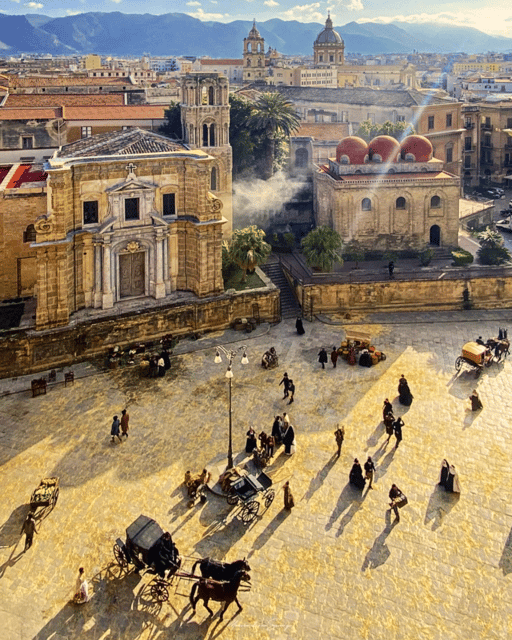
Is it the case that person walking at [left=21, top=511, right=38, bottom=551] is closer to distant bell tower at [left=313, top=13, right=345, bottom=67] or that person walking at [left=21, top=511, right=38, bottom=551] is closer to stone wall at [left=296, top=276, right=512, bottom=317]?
stone wall at [left=296, top=276, right=512, bottom=317]

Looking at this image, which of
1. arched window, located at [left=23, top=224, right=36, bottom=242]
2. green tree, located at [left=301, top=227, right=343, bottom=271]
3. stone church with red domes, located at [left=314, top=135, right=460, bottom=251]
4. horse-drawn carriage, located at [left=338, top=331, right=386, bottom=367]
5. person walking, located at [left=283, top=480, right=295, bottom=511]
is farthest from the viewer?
stone church with red domes, located at [left=314, top=135, right=460, bottom=251]

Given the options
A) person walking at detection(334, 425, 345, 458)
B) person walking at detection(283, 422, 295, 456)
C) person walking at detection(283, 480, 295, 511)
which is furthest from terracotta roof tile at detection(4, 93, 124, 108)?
person walking at detection(283, 480, 295, 511)

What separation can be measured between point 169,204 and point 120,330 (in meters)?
7.86

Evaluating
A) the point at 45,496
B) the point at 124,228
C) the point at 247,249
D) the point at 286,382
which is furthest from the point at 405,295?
the point at 45,496

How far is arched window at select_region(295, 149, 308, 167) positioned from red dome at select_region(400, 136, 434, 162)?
11.6m

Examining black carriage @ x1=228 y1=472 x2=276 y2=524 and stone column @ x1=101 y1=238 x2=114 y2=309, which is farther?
stone column @ x1=101 y1=238 x2=114 y2=309

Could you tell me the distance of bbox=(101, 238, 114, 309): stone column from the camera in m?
32.6

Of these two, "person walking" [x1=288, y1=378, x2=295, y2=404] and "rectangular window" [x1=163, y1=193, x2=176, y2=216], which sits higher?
"rectangular window" [x1=163, y1=193, x2=176, y2=216]

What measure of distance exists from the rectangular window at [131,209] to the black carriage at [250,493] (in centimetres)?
1757

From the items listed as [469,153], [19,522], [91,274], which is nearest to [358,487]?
[19,522]

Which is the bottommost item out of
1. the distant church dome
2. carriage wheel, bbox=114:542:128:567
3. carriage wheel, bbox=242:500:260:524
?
carriage wheel, bbox=114:542:128:567

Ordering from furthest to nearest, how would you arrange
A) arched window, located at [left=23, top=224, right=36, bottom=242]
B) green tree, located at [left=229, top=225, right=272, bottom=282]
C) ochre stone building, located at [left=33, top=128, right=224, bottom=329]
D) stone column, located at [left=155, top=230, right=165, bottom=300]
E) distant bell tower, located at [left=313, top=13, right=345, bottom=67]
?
1. distant bell tower, located at [left=313, top=13, right=345, bottom=67]
2. green tree, located at [left=229, top=225, right=272, bottom=282]
3. arched window, located at [left=23, top=224, right=36, bottom=242]
4. stone column, located at [left=155, top=230, right=165, bottom=300]
5. ochre stone building, located at [left=33, top=128, right=224, bottom=329]

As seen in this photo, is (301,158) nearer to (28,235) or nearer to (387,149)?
(387,149)

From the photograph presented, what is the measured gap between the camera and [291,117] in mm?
50281
